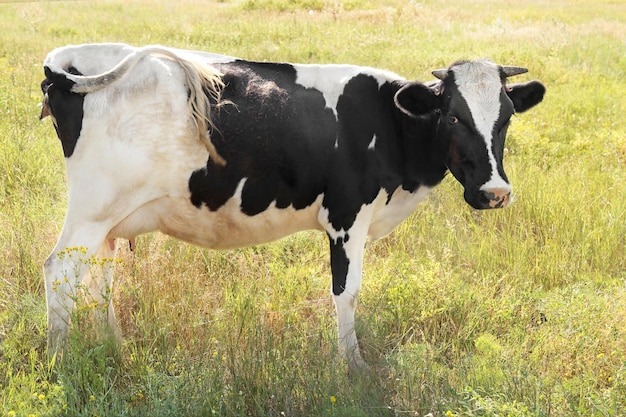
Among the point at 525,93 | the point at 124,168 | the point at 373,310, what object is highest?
the point at 525,93

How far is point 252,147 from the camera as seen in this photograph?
473cm

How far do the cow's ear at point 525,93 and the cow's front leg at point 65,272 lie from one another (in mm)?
2784

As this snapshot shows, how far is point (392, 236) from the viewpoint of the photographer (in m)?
6.78

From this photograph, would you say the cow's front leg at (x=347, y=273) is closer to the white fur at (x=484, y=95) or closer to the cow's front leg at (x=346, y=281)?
the cow's front leg at (x=346, y=281)

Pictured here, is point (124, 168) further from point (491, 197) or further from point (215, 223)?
point (491, 197)

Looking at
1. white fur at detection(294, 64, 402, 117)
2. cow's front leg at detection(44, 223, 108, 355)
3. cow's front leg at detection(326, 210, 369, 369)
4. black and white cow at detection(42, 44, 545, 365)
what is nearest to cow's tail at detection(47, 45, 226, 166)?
black and white cow at detection(42, 44, 545, 365)

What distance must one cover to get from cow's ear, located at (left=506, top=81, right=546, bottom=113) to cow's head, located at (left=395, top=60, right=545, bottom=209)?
207 millimetres

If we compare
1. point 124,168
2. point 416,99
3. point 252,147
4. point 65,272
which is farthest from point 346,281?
point 65,272

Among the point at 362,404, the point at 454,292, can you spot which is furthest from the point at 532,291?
the point at 362,404

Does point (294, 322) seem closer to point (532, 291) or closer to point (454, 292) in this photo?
point (454, 292)

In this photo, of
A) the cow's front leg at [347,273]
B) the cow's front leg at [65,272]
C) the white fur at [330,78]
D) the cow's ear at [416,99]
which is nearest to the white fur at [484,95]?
the cow's ear at [416,99]

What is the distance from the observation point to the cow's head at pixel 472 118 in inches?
184

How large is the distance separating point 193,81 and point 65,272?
52.0 inches

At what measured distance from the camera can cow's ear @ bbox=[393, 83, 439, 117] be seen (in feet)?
15.9
